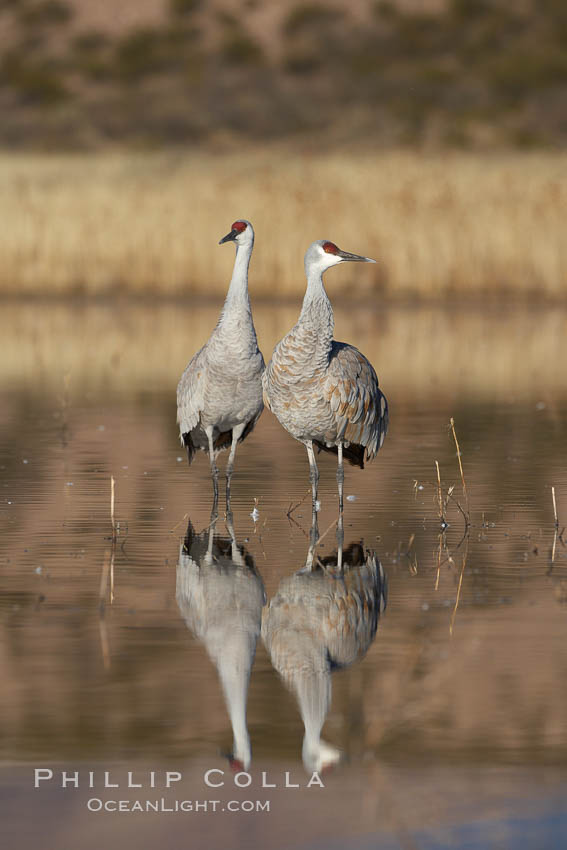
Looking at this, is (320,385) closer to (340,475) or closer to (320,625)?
(340,475)

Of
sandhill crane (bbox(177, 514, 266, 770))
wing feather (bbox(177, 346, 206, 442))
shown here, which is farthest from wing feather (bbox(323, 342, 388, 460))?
sandhill crane (bbox(177, 514, 266, 770))

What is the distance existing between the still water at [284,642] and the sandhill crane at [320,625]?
2 cm

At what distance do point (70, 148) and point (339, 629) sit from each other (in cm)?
4926

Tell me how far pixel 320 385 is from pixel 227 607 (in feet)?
8.50

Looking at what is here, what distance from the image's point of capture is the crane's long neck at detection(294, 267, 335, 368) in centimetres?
985

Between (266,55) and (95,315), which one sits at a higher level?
(266,55)

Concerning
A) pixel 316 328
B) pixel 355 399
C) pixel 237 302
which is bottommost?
pixel 355 399

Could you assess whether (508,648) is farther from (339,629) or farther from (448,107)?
(448,107)

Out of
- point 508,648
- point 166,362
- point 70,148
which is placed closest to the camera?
point 508,648

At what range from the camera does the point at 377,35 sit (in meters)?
72.7

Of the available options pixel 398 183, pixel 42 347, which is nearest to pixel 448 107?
pixel 398 183

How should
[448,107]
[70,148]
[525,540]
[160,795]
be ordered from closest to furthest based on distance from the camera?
[160,795]
[525,540]
[70,148]
[448,107]

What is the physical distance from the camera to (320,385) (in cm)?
984

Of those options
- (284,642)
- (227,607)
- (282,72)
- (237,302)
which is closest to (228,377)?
(237,302)
